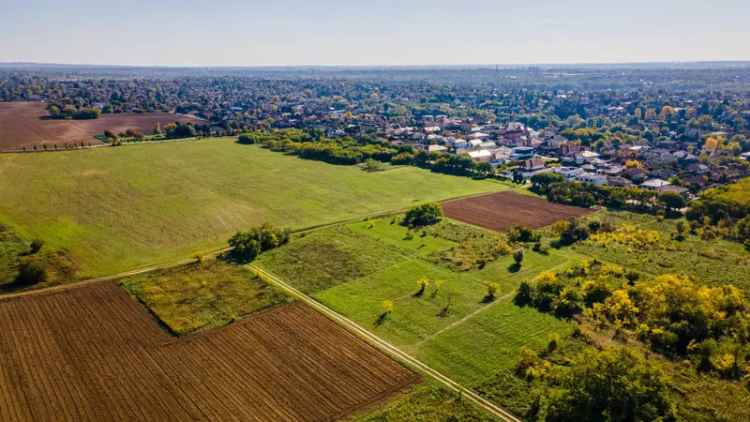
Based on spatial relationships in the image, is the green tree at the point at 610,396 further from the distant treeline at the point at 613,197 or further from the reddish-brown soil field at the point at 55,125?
the reddish-brown soil field at the point at 55,125

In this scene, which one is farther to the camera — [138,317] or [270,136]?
[270,136]

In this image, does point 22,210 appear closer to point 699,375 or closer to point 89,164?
point 89,164

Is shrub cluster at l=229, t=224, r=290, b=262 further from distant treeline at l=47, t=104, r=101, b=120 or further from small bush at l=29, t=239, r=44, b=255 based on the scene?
distant treeline at l=47, t=104, r=101, b=120

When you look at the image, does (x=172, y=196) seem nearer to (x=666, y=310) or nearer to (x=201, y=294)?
(x=201, y=294)

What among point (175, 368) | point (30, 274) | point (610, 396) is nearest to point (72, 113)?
point (30, 274)

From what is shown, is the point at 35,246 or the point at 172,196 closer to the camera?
the point at 35,246

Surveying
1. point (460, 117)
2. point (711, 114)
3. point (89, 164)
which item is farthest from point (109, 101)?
point (711, 114)
